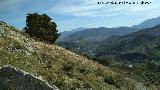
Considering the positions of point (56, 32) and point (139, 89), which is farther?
point (56, 32)

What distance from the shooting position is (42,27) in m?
77.2

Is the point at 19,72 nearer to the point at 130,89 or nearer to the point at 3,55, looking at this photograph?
the point at 3,55

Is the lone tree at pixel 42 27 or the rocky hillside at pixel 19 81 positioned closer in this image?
the rocky hillside at pixel 19 81

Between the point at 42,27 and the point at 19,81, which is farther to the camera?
the point at 42,27

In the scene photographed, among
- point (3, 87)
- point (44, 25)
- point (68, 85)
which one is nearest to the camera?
point (3, 87)

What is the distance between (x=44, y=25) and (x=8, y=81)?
64235mm

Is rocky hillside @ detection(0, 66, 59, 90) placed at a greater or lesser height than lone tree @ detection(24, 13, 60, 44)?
greater

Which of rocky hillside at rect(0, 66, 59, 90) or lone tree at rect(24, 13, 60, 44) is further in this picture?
lone tree at rect(24, 13, 60, 44)

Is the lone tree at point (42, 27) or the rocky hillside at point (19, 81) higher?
the rocky hillside at point (19, 81)

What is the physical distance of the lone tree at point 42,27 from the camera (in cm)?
7131

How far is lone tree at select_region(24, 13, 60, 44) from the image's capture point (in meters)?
71.3

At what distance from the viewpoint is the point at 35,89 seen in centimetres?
1451

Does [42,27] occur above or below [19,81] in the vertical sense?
below

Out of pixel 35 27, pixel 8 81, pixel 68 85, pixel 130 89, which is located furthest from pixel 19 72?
pixel 35 27
